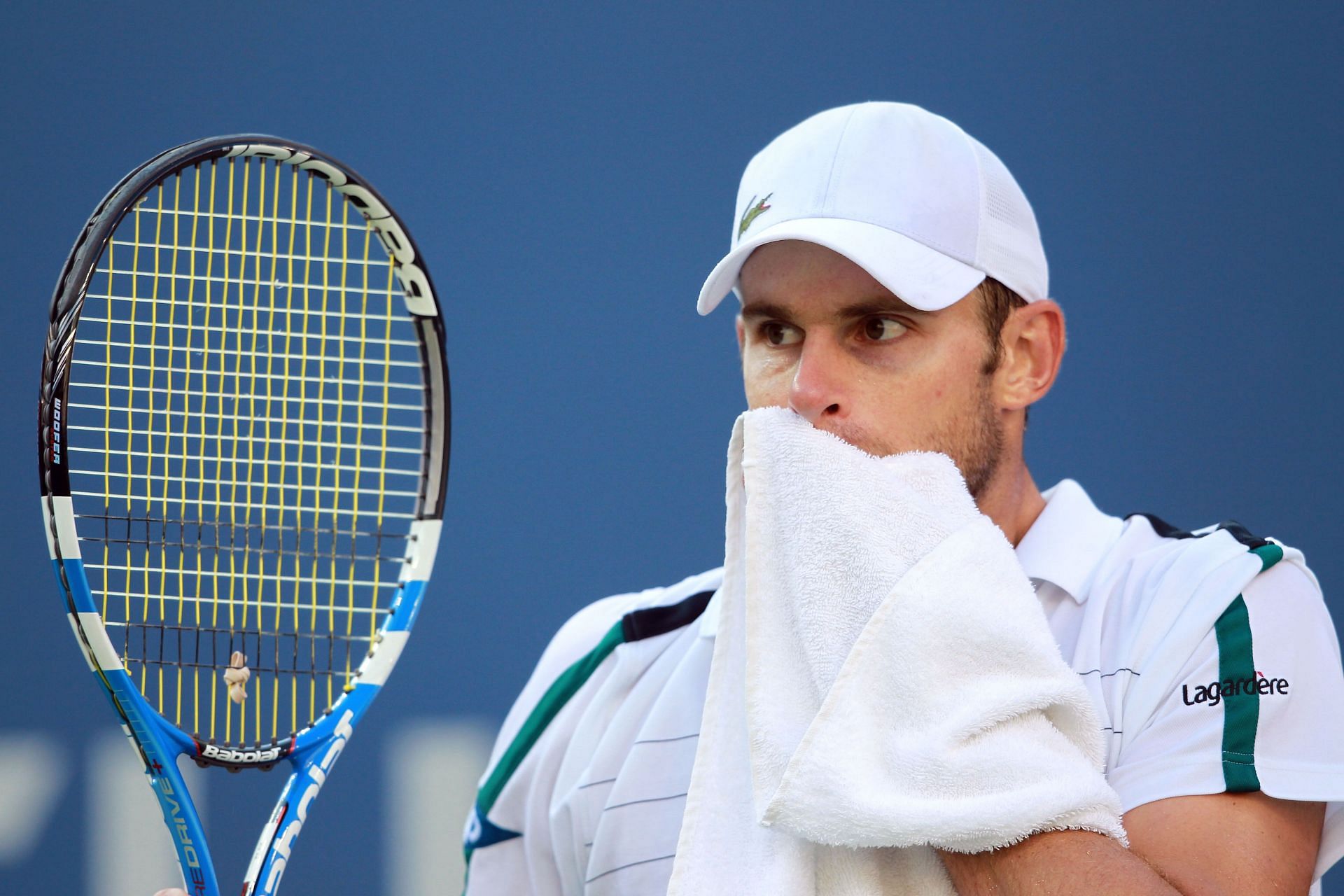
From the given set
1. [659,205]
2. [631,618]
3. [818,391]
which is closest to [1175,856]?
[818,391]

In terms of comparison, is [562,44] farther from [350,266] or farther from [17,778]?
[17,778]

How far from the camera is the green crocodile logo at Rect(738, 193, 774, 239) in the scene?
1.55 m

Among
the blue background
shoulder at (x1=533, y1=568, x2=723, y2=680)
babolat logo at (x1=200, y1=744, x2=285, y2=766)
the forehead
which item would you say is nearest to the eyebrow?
the forehead

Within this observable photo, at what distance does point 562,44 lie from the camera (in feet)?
8.63

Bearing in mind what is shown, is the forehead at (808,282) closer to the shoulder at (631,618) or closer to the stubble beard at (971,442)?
the stubble beard at (971,442)

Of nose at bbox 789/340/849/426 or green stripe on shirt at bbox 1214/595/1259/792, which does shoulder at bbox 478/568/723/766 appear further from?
green stripe on shirt at bbox 1214/595/1259/792

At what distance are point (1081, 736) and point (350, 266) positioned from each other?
184 cm

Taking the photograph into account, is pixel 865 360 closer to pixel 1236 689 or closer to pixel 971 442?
pixel 971 442

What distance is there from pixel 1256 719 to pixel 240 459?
1.13m

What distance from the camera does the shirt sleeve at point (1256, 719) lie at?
1.25 metres

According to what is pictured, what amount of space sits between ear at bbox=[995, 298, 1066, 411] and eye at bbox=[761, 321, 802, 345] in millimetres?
230

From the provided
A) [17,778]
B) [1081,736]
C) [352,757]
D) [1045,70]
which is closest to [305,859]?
[352,757]

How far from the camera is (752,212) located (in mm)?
1573

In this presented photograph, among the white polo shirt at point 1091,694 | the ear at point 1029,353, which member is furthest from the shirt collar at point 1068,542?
the ear at point 1029,353
